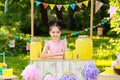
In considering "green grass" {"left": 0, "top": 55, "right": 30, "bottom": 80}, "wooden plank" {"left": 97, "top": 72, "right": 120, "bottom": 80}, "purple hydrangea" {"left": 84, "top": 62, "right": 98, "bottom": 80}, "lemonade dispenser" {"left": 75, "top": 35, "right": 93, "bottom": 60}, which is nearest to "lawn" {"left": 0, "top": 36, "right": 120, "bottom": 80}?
"green grass" {"left": 0, "top": 55, "right": 30, "bottom": 80}

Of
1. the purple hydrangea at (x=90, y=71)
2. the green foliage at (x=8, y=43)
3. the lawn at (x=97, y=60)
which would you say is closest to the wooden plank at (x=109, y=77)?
the purple hydrangea at (x=90, y=71)

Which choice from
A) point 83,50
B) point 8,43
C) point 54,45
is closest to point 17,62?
point 8,43

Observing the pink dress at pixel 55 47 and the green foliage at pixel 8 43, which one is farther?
the green foliage at pixel 8 43

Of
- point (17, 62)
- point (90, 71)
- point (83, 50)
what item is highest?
point (83, 50)

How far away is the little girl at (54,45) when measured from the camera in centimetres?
403

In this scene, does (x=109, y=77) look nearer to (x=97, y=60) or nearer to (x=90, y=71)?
(x=90, y=71)

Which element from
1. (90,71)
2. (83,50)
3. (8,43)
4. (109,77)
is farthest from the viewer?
(8,43)

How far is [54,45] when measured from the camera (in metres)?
4.29

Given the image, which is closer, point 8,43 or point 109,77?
point 109,77

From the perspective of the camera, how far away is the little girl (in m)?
4.03

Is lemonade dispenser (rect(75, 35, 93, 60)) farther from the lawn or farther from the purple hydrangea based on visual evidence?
the lawn

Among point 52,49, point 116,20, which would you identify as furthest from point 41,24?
point 52,49

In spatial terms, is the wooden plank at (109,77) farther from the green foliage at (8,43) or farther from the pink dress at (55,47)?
the green foliage at (8,43)

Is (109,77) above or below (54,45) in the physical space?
below
